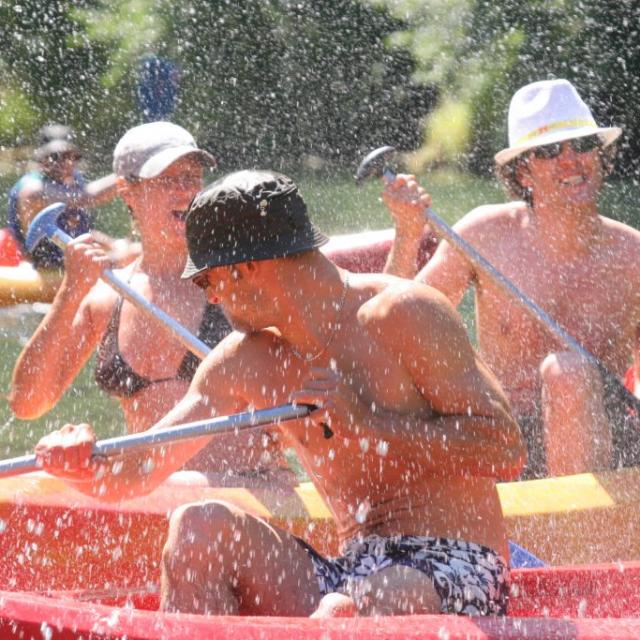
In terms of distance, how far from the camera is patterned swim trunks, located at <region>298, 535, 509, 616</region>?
212 centimetres

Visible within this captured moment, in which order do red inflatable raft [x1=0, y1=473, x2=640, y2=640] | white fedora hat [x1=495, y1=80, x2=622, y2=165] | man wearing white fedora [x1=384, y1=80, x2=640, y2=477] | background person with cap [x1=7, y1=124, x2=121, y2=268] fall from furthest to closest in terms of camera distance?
background person with cap [x1=7, y1=124, x2=121, y2=268], white fedora hat [x1=495, y1=80, x2=622, y2=165], man wearing white fedora [x1=384, y1=80, x2=640, y2=477], red inflatable raft [x1=0, y1=473, x2=640, y2=640]

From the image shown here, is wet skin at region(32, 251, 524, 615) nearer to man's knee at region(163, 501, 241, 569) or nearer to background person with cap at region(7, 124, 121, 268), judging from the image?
man's knee at region(163, 501, 241, 569)

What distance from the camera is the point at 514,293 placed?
3600 millimetres

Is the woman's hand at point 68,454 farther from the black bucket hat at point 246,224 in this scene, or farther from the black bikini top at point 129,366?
the black bikini top at point 129,366

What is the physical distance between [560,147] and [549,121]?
0.39 feet

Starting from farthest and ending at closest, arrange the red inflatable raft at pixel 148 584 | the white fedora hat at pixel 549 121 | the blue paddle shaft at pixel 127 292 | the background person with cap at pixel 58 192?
the background person with cap at pixel 58 192, the white fedora hat at pixel 549 121, the blue paddle shaft at pixel 127 292, the red inflatable raft at pixel 148 584

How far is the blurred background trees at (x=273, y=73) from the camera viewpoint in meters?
15.5

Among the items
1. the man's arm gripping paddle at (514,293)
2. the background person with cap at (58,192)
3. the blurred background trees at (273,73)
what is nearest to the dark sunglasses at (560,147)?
the man's arm gripping paddle at (514,293)

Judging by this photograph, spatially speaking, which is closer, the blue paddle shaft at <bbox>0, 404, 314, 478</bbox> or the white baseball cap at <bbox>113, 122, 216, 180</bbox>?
the blue paddle shaft at <bbox>0, 404, 314, 478</bbox>

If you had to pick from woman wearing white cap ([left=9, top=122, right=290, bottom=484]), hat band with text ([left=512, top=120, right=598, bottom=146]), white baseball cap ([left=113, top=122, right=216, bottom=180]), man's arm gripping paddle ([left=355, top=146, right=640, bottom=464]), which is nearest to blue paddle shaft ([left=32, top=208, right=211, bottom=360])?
woman wearing white cap ([left=9, top=122, right=290, bottom=484])

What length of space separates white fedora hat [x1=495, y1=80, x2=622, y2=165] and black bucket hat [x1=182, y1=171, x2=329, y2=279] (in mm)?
1780

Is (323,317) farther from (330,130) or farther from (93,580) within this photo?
(330,130)

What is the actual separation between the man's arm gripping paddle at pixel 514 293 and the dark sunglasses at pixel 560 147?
12.9 inches

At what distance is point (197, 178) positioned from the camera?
3605 millimetres
